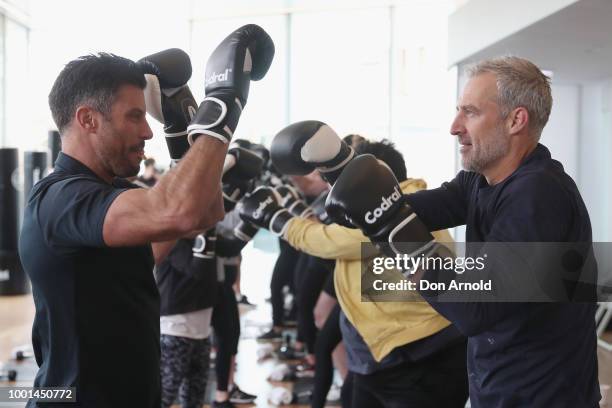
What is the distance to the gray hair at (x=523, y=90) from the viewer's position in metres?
1.32

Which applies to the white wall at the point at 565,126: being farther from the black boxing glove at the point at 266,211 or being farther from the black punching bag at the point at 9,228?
the black punching bag at the point at 9,228

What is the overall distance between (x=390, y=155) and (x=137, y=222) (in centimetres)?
119

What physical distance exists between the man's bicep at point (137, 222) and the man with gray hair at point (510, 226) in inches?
16.6

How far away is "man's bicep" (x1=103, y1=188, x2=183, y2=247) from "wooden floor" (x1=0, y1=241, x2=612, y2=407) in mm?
2360

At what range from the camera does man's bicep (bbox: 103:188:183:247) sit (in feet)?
3.62

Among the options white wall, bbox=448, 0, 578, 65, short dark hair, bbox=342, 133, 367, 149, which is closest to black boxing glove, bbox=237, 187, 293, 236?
short dark hair, bbox=342, 133, 367, 149

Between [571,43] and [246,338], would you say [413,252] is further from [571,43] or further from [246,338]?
[246,338]

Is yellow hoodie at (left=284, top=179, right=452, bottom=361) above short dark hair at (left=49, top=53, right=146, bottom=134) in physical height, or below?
below

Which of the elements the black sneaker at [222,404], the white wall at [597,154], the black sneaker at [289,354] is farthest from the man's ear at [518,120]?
the white wall at [597,154]

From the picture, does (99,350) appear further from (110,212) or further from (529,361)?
(529,361)

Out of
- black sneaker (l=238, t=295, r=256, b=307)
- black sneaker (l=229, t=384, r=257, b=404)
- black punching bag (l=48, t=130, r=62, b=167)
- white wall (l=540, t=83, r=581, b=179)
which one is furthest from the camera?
black sneaker (l=238, t=295, r=256, b=307)

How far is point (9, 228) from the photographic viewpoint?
236 inches

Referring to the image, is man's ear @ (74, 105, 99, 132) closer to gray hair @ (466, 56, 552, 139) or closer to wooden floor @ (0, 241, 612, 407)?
gray hair @ (466, 56, 552, 139)

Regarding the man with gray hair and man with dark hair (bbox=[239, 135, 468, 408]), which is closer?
the man with gray hair
